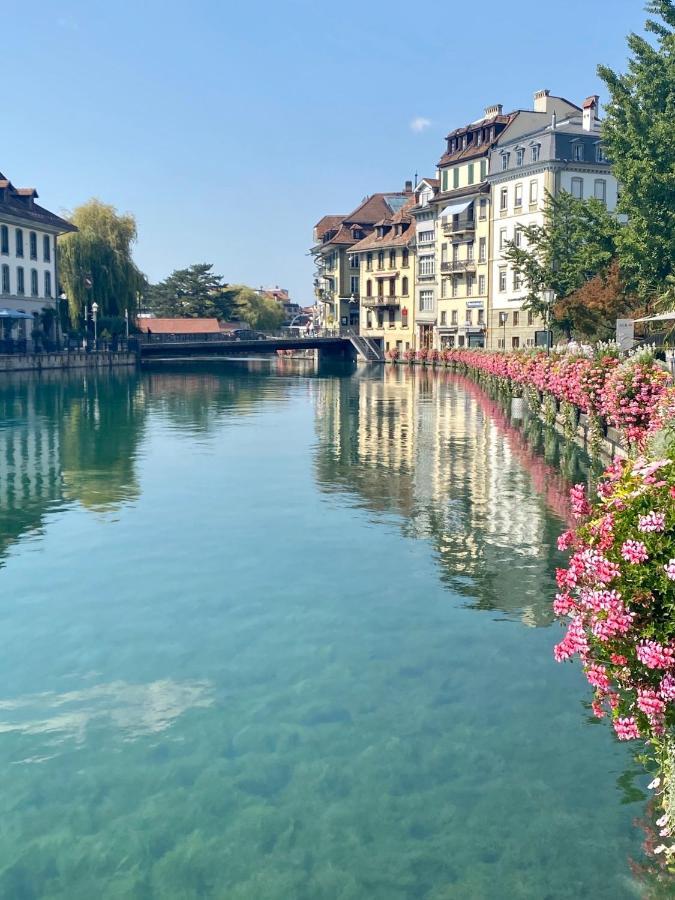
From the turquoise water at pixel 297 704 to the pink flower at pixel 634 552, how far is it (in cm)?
216

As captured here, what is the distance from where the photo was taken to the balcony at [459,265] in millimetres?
85225

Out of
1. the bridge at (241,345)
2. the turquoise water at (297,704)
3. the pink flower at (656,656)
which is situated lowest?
the turquoise water at (297,704)

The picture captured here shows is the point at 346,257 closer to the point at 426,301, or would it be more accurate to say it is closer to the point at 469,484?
the point at 426,301

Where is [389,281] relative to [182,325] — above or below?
above

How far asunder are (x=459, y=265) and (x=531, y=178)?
13446 mm

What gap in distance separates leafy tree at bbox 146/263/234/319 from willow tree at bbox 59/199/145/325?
221ft

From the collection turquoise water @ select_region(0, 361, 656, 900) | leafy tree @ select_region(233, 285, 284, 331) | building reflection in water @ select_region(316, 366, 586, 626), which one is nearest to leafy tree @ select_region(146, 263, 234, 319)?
leafy tree @ select_region(233, 285, 284, 331)

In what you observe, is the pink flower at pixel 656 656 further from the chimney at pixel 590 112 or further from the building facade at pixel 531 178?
the chimney at pixel 590 112

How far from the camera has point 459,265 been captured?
86938 millimetres

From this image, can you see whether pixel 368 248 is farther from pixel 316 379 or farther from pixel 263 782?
pixel 263 782

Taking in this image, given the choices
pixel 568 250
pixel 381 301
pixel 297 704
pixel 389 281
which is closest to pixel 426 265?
pixel 389 281

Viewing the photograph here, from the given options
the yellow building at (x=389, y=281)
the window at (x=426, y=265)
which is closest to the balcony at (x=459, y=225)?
the window at (x=426, y=265)

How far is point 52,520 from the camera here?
17344 millimetres

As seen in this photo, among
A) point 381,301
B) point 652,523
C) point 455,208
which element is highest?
point 455,208
